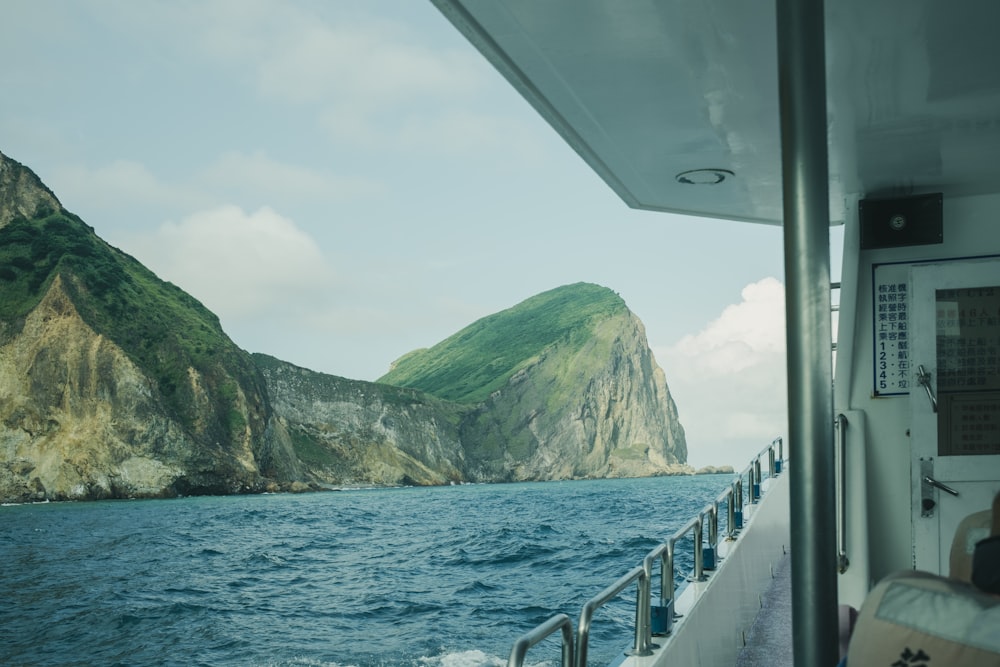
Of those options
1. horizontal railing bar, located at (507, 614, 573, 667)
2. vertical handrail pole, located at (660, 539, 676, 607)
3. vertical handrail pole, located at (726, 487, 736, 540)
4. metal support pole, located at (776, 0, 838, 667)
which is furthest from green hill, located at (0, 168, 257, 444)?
metal support pole, located at (776, 0, 838, 667)

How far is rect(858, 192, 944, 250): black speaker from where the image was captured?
17.5 feet

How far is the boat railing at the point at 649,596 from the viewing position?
2.66m

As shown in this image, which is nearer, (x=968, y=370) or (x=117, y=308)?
(x=968, y=370)

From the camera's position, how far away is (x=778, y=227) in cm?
652

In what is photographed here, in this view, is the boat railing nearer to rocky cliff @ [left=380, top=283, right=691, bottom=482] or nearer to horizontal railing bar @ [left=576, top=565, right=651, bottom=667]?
horizontal railing bar @ [left=576, top=565, right=651, bottom=667]

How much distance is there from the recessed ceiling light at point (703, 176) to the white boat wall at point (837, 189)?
20 millimetres

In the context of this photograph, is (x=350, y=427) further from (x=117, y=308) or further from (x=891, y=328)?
(x=891, y=328)

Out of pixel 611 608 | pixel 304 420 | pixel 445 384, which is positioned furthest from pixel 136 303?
pixel 611 608

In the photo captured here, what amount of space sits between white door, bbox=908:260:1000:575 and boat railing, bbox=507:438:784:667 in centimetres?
131

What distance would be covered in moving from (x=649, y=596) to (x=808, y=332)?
2348mm

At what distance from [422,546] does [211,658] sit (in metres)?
23.8

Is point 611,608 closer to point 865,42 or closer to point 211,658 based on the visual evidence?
point 211,658

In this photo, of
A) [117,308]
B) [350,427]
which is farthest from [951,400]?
[350,427]

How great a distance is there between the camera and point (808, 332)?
2.11m
